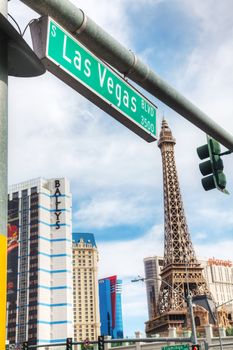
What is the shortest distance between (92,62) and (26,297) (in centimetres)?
11180

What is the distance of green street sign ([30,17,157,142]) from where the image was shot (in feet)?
15.7

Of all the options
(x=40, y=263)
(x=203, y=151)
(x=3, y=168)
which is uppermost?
(x=40, y=263)

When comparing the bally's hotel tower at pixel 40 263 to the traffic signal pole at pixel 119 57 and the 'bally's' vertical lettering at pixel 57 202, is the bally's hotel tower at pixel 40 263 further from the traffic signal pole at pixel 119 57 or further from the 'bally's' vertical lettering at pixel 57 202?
the traffic signal pole at pixel 119 57

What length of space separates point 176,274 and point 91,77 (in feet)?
353

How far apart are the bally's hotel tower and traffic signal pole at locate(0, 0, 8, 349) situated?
10370 centimetres

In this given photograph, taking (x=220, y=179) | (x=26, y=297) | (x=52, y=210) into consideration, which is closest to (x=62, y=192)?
(x=52, y=210)

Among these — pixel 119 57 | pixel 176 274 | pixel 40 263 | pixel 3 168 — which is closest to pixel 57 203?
pixel 40 263

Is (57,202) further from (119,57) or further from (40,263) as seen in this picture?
(119,57)

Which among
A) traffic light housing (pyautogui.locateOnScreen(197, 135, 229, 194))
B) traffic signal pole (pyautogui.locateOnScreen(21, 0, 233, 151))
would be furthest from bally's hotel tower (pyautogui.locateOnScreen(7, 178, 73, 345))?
traffic signal pole (pyautogui.locateOnScreen(21, 0, 233, 151))

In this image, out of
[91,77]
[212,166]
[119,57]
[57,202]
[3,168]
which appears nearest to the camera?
[3,168]

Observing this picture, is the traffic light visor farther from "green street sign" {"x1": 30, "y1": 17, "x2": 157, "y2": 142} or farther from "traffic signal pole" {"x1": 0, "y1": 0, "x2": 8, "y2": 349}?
"traffic signal pole" {"x1": 0, "y1": 0, "x2": 8, "y2": 349}

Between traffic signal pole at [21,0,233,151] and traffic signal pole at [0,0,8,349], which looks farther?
traffic signal pole at [21,0,233,151]

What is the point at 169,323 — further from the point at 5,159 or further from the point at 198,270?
the point at 5,159

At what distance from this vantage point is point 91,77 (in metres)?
5.40
